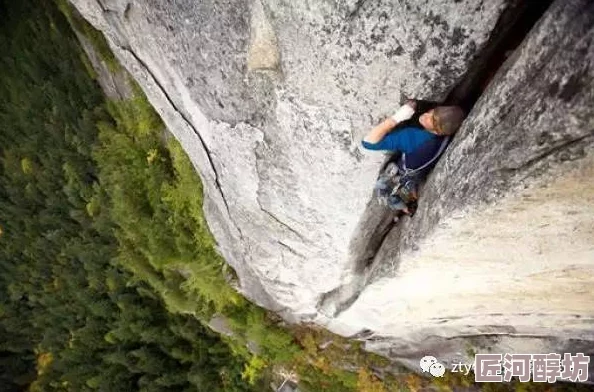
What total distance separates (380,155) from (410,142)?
1.35 ft

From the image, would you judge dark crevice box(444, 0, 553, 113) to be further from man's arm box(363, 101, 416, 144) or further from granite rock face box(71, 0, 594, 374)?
man's arm box(363, 101, 416, 144)

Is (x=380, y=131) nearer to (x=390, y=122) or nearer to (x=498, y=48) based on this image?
(x=390, y=122)

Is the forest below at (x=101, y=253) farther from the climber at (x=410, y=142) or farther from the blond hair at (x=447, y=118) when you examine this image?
the blond hair at (x=447, y=118)

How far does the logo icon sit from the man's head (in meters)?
4.44

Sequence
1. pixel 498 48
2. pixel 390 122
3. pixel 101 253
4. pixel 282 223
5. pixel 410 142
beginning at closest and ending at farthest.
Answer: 1. pixel 498 48
2. pixel 390 122
3. pixel 410 142
4. pixel 282 223
5. pixel 101 253

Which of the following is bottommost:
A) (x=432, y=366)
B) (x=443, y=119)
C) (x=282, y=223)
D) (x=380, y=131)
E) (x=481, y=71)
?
(x=282, y=223)

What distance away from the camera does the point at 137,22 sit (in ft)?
16.4

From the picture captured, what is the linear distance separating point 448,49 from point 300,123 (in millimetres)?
1335

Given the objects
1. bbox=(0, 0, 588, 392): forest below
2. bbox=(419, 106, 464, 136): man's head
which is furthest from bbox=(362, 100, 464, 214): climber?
bbox=(0, 0, 588, 392): forest below

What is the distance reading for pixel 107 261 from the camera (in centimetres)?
1211

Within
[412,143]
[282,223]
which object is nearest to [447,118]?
[412,143]

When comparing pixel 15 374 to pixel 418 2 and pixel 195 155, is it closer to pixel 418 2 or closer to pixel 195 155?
pixel 195 155

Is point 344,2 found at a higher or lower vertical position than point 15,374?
higher

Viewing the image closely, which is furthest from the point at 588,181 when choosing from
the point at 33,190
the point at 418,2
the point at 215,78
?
the point at 33,190
